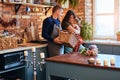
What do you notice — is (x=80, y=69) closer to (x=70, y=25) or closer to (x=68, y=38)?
(x=68, y=38)

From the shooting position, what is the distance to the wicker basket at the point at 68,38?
359 cm

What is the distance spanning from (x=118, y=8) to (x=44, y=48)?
212cm

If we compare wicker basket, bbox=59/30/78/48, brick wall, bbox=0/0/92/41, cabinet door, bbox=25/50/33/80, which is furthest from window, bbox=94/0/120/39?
cabinet door, bbox=25/50/33/80

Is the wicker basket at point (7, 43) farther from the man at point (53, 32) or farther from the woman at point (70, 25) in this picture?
the woman at point (70, 25)

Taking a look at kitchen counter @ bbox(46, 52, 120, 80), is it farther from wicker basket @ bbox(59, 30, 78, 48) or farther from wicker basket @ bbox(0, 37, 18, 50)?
wicker basket @ bbox(0, 37, 18, 50)

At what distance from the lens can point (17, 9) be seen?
426 centimetres

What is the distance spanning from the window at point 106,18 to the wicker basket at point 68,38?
5.83 ft

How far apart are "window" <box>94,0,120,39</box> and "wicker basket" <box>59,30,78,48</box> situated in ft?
5.83

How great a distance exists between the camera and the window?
5160mm

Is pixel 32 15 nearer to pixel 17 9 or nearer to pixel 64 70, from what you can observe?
pixel 17 9

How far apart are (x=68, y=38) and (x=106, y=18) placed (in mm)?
2042

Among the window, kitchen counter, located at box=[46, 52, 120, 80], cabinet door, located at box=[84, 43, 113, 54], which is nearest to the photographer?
kitchen counter, located at box=[46, 52, 120, 80]

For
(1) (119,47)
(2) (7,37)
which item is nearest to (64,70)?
(2) (7,37)

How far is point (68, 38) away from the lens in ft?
11.8
